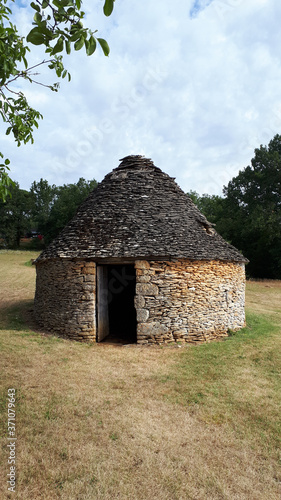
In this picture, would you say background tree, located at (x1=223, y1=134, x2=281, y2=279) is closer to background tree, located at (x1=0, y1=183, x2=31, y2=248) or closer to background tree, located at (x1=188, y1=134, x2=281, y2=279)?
background tree, located at (x1=188, y1=134, x2=281, y2=279)

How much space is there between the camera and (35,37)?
2.40 meters

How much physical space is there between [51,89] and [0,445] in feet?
16.7

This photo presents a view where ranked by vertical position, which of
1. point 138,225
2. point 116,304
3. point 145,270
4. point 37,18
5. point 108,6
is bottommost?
point 116,304

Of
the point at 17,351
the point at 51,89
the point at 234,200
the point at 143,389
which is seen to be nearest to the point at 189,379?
the point at 143,389

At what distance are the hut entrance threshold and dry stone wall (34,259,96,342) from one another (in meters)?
0.28

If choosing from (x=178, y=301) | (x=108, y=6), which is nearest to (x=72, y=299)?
(x=178, y=301)

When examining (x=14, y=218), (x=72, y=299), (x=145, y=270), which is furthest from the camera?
(x=14, y=218)

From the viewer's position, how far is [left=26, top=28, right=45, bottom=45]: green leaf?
238cm

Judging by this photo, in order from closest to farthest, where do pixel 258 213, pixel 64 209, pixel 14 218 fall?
pixel 258 213, pixel 64 209, pixel 14 218

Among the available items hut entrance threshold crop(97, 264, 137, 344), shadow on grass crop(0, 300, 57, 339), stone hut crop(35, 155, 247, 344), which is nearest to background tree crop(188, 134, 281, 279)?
hut entrance threshold crop(97, 264, 137, 344)

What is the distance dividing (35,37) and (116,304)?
1138 centimetres

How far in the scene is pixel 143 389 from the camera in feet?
18.0

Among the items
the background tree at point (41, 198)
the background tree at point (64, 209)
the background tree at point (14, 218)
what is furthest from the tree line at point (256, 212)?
the background tree at point (41, 198)

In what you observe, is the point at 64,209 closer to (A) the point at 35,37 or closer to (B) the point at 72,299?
(B) the point at 72,299
